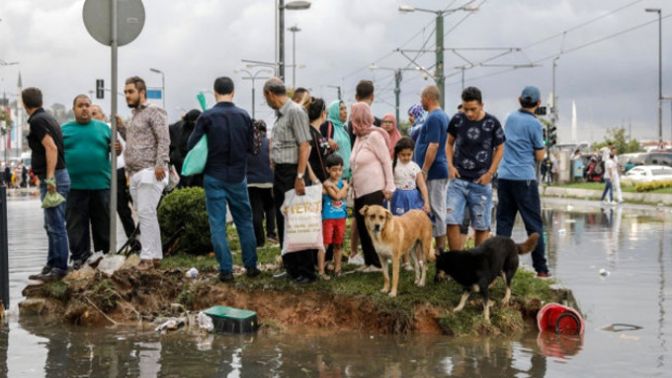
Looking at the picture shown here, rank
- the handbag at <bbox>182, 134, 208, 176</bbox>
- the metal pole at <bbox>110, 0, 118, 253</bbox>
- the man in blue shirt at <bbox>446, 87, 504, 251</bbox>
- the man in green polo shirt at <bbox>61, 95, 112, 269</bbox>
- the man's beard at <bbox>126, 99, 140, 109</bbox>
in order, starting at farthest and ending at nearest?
the man in green polo shirt at <bbox>61, 95, 112, 269</bbox>
the man's beard at <bbox>126, 99, 140, 109</bbox>
the metal pole at <bbox>110, 0, 118, 253</bbox>
the man in blue shirt at <bbox>446, 87, 504, 251</bbox>
the handbag at <bbox>182, 134, 208, 176</bbox>

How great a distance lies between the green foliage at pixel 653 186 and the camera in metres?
37.8

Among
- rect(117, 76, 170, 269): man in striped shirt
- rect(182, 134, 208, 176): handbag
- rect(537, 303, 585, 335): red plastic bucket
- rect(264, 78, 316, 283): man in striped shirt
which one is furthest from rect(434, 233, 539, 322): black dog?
rect(117, 76, 170, 269): man in striped shirt

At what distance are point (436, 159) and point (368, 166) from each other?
2.85 feet

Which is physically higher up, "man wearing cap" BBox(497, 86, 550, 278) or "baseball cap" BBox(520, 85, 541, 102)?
"baseball cap" BBox(520, 85, 541, 102)

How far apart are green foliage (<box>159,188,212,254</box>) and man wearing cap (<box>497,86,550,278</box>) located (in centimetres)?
350

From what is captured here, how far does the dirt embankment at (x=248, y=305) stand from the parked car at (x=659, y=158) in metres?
68.4

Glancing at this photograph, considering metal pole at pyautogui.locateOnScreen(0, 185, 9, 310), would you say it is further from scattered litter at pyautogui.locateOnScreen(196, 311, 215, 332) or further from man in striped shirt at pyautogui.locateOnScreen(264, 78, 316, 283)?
man in striped shirt at pyautogui.locateOnScreen(264, 78, 316, 283)

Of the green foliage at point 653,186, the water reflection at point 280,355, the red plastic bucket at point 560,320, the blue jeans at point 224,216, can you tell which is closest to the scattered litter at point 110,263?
the blue jeans at point 224,216

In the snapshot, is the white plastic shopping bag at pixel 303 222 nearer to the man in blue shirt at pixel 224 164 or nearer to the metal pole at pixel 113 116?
the man in blue shirt at pixel 224 164

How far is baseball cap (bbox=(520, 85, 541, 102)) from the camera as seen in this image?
10641mm

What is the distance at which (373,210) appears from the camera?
9.05m

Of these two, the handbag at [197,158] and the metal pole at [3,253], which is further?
the handbag at [197,158]

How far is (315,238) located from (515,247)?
6.06 ft

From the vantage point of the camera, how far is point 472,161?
32.7 feet
